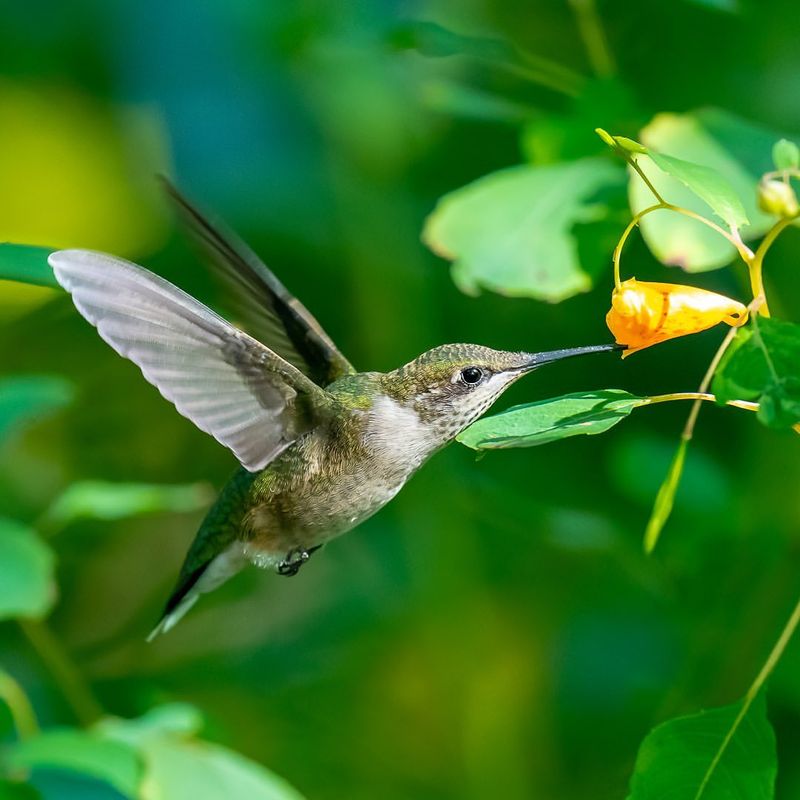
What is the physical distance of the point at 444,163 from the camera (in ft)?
12.7

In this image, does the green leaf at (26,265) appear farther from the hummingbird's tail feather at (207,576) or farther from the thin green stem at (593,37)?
the thin green stem at (593,37)

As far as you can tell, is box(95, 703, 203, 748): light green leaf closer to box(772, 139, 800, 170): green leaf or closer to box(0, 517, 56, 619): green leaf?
box(0, 517, 56, 619): green leaf

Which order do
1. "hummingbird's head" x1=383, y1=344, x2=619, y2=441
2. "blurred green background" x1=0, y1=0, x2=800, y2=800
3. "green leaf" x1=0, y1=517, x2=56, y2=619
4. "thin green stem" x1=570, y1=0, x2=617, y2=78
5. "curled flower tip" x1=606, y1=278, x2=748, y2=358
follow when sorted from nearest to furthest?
"curled flower tip" x1=606, y1=278, x2=748, y2=358, "hummingbird's head" x1=383, y1=344, x2=619, y2=441, "green leaf" x1=0, y1=517, x2=56, y2=619, "thin green stem" x1=570, y1=0, x2=617, y2=78, "blurred green background" x1=0, y1=0, x2=800, y2=800

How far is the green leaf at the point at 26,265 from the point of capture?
180 centimetres

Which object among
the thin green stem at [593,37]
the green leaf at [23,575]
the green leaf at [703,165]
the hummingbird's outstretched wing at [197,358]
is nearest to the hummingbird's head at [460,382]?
the hummingbird's outstretched wing at [197,358]

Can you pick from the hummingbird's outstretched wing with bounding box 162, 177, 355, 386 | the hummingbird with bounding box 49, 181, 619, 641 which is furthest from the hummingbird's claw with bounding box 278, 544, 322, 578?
the hummingbird's outstretched wing with bounding box 162, 177, 355, 386

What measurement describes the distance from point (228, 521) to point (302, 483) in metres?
0.23

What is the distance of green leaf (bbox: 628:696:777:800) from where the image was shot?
1.61 metres

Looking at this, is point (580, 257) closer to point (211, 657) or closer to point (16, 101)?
point (211, 657)

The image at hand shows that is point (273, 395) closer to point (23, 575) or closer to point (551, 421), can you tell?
point (551, 421)

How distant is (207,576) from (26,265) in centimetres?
77

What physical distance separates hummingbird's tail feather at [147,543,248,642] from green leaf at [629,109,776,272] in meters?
0.96

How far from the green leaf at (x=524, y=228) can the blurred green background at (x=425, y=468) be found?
0.13 m

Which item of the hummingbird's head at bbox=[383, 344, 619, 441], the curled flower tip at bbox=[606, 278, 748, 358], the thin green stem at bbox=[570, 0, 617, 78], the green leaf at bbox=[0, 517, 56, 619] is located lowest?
the green leaf at bbox=[0, 517, 56, 619]
